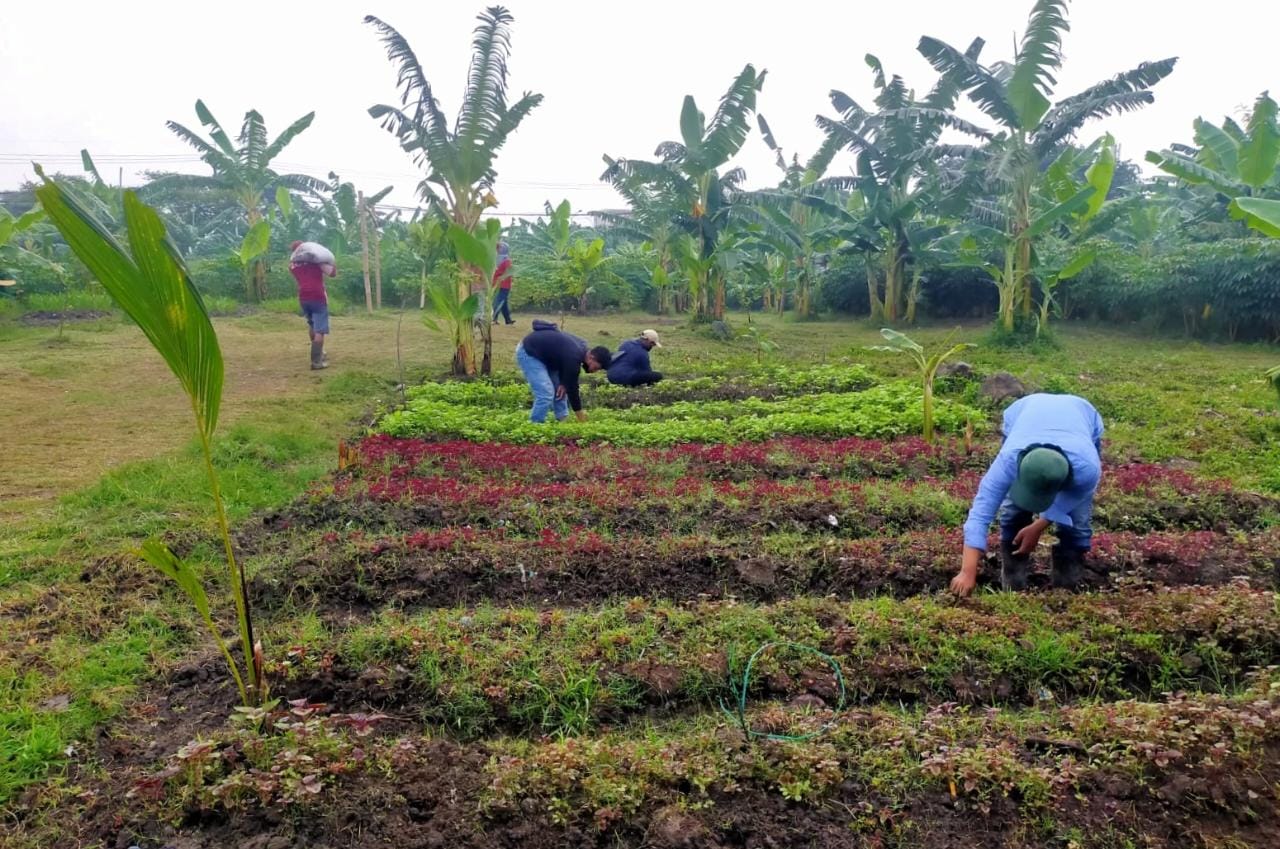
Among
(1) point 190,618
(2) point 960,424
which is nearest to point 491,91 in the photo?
(2) point 960,424

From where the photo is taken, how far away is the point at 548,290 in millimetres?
20281

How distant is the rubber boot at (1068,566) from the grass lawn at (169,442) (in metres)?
2.79

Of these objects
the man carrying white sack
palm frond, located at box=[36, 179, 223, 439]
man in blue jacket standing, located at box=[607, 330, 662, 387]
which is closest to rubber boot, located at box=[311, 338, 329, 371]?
the man carrying white sack

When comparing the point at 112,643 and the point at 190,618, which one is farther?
the point at 190,618

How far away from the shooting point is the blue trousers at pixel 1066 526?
13.6ft

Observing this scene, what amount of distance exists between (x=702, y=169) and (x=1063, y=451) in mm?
12616

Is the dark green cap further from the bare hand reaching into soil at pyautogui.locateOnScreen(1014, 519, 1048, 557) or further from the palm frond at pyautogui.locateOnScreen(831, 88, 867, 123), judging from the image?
the palm frond at pyautogui.locateOnScreen(831, 88, 867, 123)

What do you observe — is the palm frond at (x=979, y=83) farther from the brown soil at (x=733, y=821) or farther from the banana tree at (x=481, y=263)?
the brown soil at (x=733, y=821)

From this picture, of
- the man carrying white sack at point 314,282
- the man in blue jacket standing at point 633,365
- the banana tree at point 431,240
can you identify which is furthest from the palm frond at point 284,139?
the man in blue jacket standing at point 633,365

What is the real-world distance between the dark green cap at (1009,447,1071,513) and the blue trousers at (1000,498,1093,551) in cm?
36

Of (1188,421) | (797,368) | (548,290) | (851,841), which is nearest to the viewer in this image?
(851,841)

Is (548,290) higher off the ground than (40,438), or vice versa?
(548,290)

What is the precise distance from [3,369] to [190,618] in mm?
8340

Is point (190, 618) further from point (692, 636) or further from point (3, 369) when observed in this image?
point (3, 369)
